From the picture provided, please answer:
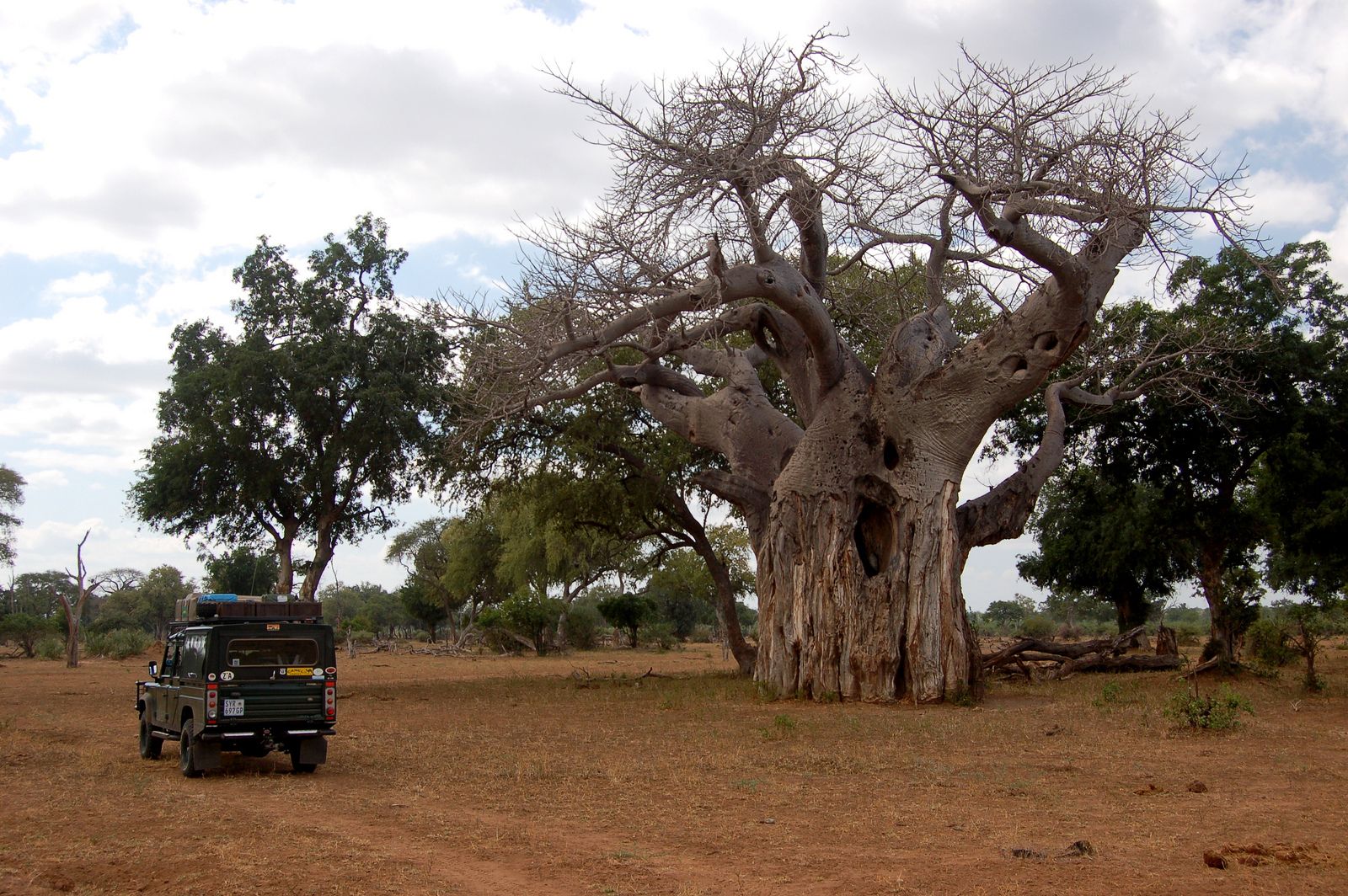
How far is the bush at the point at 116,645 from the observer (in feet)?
111

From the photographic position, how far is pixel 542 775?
30.8 feet

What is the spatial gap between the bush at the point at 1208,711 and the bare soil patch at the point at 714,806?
1.27ft

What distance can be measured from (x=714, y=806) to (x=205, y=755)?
4.56m

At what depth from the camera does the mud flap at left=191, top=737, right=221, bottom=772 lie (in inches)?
366

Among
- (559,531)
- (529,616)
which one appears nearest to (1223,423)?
(559,531)

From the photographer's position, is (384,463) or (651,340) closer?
(651,340)

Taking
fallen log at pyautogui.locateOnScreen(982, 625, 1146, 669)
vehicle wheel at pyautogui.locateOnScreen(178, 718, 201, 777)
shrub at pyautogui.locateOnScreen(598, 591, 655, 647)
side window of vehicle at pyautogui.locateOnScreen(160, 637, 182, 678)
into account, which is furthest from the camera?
shrub at pyautogui.locateOnScreen(598, 591, 655, 647)

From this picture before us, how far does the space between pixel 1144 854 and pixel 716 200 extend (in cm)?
1009

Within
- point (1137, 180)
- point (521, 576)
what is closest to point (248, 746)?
point (1137, 180)

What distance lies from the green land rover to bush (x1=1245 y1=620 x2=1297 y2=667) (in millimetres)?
15306

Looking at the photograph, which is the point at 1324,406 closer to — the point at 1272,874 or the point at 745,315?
the point at 745,315

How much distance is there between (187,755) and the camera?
9.50m

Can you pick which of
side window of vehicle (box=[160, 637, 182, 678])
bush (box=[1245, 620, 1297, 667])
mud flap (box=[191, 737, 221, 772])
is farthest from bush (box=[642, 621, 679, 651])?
mud flap (box=[191, 737, 221, 772])

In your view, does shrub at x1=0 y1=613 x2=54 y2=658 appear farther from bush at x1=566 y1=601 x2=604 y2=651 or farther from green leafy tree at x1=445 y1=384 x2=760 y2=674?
green leafy tree at x1=445 y1=384 x2=760 y2=674
